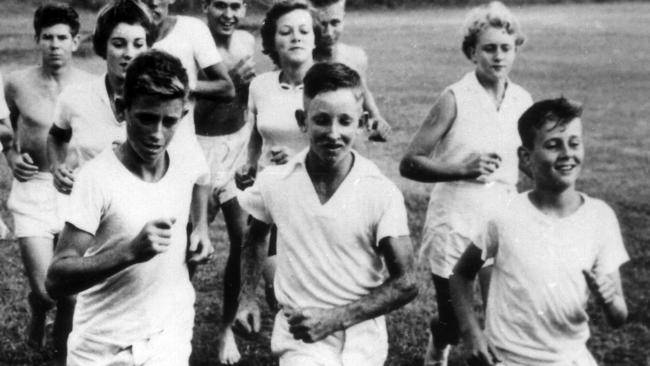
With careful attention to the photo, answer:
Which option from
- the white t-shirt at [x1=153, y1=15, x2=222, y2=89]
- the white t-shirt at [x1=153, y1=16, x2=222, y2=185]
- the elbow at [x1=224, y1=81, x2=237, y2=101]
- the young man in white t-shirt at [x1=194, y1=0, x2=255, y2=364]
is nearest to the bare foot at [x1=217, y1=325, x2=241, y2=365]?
the young man in white t-shirt at [x1=194, y1=0, x2=255, y2=364]

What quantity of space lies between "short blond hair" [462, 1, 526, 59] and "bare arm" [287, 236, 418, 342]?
1637mm

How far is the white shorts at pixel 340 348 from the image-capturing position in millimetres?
3713

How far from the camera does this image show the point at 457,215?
4918mm

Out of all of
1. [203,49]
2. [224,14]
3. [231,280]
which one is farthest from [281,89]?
[231,280]

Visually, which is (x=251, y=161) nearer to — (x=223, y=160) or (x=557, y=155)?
(x=223, y=160)

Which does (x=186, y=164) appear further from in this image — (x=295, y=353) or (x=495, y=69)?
(x=495, y=69)

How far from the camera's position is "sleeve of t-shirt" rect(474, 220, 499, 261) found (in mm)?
3855

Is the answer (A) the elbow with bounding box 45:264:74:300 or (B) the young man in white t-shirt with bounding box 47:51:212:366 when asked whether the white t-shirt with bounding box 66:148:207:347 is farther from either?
(A) the elbow with bounding box 45:264:74:300

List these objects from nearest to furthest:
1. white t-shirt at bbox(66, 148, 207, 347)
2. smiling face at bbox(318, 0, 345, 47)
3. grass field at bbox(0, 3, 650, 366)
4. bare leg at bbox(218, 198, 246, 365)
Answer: white t-shirt at bbox(66, 148, 207, 347) → smiling face at bbox(318, 0, 345, 47) → bare leg at bbox(218, 198, 246, 365) → grass field at bbox(0, 3, 650, 366)

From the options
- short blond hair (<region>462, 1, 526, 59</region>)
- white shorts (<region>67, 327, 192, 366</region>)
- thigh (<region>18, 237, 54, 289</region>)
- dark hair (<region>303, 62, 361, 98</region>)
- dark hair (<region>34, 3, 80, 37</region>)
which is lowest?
thigh (<region>18, 237, 54, 289</region>)

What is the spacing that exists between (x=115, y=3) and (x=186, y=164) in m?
1.11

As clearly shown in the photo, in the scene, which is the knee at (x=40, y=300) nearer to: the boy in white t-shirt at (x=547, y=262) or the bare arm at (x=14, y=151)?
the bare arm at (x=14, y=151)

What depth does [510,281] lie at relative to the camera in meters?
3.78

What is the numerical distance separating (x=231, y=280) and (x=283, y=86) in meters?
1.29
